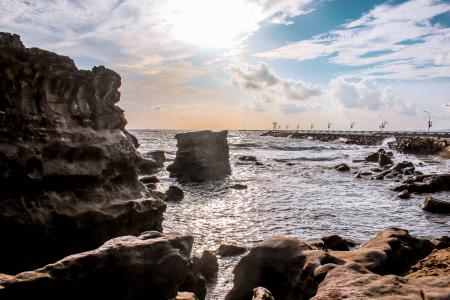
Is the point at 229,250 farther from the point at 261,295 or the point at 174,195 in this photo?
the point at 174,195

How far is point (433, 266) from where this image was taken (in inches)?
448

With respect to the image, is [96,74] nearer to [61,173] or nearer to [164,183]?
[61,173]

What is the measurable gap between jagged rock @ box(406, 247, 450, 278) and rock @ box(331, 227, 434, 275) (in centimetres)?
47

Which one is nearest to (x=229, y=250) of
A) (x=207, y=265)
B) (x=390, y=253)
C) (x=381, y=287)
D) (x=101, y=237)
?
(x=207, y=265)

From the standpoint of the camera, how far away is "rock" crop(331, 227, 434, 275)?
36.7 ft

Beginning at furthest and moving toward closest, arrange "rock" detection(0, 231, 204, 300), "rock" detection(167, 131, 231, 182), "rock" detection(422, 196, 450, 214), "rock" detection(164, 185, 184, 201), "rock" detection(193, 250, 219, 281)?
"rock" detection(167, 131, 231, 182), "rock" detection(164, 185, 184, 201), "rock" detection(422, 196, 450, 214), "rock" detection(193, 250, 219, 281), "rock" detection(0, 231, 204, 300)

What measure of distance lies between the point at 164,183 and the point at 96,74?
2217cm

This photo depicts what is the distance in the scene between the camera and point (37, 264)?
1302cm


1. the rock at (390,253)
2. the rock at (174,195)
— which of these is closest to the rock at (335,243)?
the rock at (390,253)

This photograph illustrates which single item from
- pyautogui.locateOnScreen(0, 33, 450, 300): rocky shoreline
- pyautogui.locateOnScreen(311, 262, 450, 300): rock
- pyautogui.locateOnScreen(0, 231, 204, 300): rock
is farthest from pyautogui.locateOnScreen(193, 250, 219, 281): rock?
pyautogui.locateOnScreen(311, 262, 450, 300): rock

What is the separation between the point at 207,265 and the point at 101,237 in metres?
4.34

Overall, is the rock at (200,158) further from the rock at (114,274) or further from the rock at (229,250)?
the rock at (114,274)

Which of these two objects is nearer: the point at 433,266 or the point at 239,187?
the point at 433,266

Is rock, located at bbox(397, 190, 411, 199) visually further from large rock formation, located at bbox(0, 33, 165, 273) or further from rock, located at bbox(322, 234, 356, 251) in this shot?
large rock formation, located at bbox(0, 33, 165, 273)
